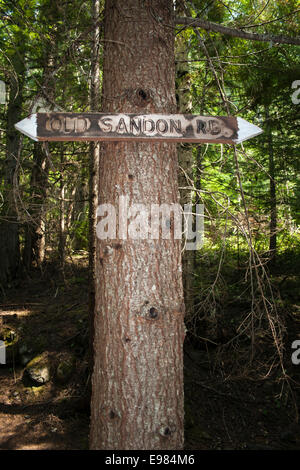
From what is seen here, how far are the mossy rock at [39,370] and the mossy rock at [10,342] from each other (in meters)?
0.60

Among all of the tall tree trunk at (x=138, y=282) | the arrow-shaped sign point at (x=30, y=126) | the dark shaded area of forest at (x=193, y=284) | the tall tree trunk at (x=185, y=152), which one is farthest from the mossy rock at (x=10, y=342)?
the arrow-shaped sign point at (x=30, y=126)

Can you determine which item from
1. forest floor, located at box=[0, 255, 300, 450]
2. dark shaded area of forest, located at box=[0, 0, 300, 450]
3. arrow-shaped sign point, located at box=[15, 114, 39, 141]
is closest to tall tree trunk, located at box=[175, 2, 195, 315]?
dark shaded area of forest, located at box=[0, 0, 300, 450]

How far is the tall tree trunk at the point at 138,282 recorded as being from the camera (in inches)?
98.6

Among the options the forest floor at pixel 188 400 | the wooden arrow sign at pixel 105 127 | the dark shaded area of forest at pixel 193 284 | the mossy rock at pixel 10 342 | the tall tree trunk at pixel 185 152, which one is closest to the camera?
the wooden arrow sign at pixel 105 127

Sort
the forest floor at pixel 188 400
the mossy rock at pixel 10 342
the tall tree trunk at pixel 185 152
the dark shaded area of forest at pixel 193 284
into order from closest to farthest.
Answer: the dark shaded area of forest at pixel 193 284 < the forest floor at pixel 188 400 < the tall tree trunk at pixel 185 152 < the mossy rock at pixel 10 342

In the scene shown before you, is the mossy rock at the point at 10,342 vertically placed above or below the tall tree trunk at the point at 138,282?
below

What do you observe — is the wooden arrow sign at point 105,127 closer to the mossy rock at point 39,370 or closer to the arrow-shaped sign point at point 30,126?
the arrow-shaped sign point at point 30,126

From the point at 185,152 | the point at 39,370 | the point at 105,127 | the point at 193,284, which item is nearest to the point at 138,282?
the point at 105,127

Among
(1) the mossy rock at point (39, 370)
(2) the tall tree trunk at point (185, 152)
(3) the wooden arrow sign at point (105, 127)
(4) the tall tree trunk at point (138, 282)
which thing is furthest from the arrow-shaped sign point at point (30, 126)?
(1) the mossy rock at point (39, 370)

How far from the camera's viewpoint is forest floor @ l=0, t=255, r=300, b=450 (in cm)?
495

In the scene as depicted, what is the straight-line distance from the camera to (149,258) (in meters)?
2.58

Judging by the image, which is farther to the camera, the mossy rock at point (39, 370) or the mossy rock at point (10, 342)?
the mossy rock at point (10, 342)

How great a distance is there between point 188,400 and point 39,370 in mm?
2735

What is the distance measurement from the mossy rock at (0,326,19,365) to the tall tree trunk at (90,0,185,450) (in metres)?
4.91
